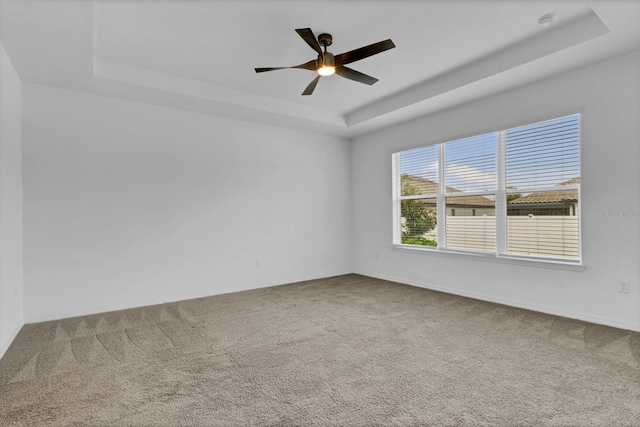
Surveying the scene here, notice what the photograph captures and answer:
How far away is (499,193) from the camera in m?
4.23

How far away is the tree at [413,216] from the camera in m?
5.20

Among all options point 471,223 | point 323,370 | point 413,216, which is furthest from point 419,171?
point 323,370

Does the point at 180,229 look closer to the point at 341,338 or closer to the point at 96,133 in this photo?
the point at 96,133

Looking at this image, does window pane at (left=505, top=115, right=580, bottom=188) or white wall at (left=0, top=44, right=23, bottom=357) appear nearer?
white wall at (left=0, top=44, right=23, bottom=357)

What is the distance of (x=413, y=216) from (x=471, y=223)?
103 cm

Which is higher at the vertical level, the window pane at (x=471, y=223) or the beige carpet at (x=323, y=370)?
the window pane at (x=471, y=223)

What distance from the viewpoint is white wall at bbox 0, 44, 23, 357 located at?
289 cm

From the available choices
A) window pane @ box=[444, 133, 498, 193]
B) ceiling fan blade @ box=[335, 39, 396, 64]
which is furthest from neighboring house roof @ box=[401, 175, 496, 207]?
ceiling fan blade @ box=[335, 39, 396, 64]

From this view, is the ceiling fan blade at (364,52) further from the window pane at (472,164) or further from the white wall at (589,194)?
the window pane at (472,164)

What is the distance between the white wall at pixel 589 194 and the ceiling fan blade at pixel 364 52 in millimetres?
2237

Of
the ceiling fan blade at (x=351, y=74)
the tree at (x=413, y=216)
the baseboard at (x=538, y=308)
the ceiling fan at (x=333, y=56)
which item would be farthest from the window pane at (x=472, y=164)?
the ceiling fan at (x=333, y=56)

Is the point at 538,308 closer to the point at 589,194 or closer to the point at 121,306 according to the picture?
the point at 589,194

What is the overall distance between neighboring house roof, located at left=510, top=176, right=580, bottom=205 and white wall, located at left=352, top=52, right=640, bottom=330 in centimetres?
14

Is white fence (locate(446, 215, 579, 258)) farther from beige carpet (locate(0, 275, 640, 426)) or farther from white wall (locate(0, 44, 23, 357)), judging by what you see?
white wall (locate(0, 44, 23, 357))
